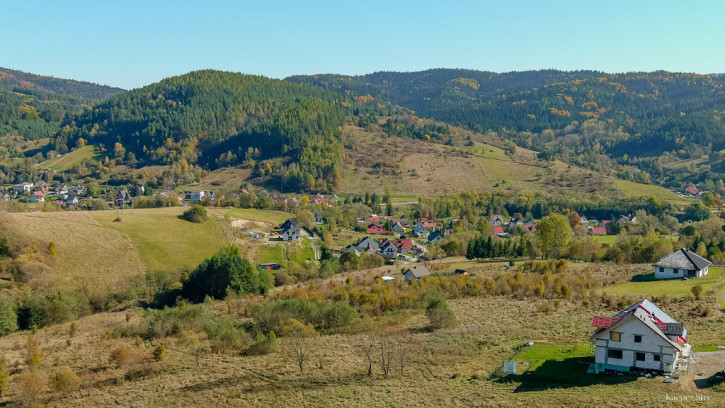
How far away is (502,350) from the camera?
34062mm

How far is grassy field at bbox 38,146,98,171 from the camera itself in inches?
6831

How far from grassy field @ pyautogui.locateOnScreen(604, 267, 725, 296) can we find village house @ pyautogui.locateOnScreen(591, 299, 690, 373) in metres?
20.3

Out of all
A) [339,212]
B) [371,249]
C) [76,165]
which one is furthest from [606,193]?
[76,165]

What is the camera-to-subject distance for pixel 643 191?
144250 mm

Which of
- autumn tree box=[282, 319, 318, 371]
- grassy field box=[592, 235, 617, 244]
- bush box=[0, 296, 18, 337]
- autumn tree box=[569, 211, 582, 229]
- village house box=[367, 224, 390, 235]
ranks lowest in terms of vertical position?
bush box=[0, 296, 18, 337]

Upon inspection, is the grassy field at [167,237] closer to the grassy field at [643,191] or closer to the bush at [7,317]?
the bush at [7,317]

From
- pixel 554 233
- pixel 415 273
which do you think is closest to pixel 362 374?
pixel 415 273

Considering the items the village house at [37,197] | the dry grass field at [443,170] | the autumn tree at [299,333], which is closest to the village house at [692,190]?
the dry grass field at [443,170]

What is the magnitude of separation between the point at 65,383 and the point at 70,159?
170853mm

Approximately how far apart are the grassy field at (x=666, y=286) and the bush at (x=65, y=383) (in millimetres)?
40672

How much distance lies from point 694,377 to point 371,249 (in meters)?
58.3

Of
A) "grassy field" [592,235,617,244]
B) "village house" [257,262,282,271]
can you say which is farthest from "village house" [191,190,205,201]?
"grassy field" [592,235,617,244]

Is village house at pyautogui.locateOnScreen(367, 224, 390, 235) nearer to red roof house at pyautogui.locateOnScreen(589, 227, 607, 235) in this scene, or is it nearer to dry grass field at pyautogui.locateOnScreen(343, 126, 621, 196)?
red roof house at pyautogui.locateOnScreen(589, 227, 607, 235)

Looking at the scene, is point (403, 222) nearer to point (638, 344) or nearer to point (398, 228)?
point (398, 228)
